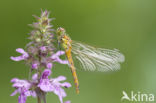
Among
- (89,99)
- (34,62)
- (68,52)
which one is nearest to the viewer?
(34,62)

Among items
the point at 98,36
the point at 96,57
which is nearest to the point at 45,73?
the point at 96,57

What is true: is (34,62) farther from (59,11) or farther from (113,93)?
(59,11)

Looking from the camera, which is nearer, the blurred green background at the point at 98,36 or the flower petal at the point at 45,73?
the flower petal at the point at 45,73

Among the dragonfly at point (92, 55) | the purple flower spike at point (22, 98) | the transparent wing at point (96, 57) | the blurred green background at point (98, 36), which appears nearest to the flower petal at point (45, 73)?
the purple flower spike at point (22, 98)

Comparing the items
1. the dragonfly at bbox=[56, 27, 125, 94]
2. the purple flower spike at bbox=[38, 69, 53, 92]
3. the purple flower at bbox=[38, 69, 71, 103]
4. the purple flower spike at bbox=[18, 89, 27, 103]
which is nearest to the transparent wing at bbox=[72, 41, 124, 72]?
the dragonfly at bbox=[56, 27, 125, 94]

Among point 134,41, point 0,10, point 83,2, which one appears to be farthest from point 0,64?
point 134,41

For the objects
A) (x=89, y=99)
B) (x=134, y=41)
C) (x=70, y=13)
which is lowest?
(x=89, y=99)

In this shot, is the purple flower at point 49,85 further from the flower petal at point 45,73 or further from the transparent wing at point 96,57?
the transparent wing at point 96,57

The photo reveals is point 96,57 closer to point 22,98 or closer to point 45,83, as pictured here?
point 45,83
